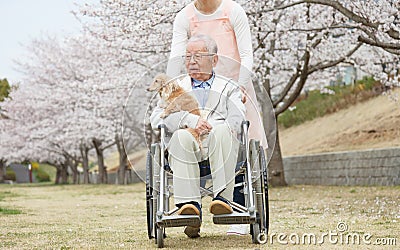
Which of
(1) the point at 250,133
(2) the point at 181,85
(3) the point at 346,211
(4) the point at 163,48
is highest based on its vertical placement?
(4) the point at 163,48

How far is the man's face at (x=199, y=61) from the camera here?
15.1 ft

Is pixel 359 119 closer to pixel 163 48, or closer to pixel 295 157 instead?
pixel 295 157

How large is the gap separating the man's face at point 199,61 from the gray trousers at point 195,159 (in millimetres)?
453

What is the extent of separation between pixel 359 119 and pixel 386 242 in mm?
14341

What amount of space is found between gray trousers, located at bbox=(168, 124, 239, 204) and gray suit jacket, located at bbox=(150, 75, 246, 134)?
122 mm

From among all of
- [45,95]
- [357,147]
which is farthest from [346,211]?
[45,95]

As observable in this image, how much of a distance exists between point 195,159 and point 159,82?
597 mm

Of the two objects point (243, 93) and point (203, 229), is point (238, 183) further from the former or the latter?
point (203, 229)

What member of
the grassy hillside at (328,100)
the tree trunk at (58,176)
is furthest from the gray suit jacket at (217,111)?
the tree trunk at (58,176)

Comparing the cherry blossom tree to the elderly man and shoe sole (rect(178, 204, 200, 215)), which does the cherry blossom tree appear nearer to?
the elderly man

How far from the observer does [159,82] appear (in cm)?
460

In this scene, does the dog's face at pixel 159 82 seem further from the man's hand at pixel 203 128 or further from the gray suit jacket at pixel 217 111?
the man's hand at pixel 203 128

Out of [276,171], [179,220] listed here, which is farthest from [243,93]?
[276,171]

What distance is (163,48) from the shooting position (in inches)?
488
